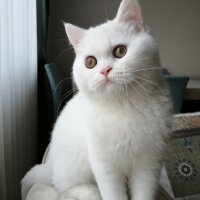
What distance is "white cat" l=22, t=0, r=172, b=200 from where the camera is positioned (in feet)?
1.97

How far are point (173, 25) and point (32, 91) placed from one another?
90.7 inches

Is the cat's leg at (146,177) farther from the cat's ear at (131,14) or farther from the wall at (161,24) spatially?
the wall at (161,24)

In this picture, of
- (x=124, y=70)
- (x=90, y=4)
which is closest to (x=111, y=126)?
(x=124, y=70)

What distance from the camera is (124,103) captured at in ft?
2.10

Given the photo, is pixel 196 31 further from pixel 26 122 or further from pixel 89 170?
pixel 89 170

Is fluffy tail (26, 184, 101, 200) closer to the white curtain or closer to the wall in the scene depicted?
the white curtain

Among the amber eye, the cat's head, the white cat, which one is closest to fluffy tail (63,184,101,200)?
the white cat

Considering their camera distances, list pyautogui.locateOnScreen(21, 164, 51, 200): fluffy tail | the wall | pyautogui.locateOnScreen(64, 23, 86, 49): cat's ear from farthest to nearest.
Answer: the wall
pyautogui.locateOnScreen(21, 164, 51, 200): fluffy tail
pyautogui.locateOnScreen(64, 23, 86, 49): cat's ear

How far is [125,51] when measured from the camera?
0.62 meters

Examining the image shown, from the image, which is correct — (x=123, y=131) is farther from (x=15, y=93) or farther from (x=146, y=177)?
(x=15, y=93)

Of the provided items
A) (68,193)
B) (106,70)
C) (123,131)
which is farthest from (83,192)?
(106,70)

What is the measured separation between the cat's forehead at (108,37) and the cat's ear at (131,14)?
2 cm

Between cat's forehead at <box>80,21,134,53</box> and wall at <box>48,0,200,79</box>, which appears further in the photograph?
wall at <box>48,0,200,79</box>

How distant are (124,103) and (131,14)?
0.26m
